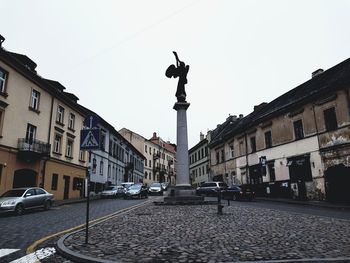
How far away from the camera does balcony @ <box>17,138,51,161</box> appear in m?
21.1

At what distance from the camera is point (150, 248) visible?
5824mm

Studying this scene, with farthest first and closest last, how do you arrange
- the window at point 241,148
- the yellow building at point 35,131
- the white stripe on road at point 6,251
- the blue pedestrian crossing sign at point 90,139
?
the window at point 241,148 → the yellow building at point 35,131 → the blue pedestrian crossing sign at point 90,139 → the white stripe on road at point 6,251

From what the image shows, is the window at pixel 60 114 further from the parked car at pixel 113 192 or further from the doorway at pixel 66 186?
the parked car at pixel 113 192

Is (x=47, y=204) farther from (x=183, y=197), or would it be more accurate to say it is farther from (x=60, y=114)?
(x=60, y=114)

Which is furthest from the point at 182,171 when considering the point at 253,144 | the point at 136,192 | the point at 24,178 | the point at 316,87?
the point at 253,144

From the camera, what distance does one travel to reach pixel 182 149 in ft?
62.8

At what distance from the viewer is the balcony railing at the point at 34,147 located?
829 inches

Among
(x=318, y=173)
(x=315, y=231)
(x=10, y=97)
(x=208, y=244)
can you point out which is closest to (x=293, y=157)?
(x=318, y=173)

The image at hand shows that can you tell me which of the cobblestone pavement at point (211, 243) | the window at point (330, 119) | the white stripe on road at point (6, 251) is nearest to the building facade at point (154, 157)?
the window at point (330, 119)

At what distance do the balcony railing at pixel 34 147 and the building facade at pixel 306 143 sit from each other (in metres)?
18.0

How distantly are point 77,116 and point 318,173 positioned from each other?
24.6 m

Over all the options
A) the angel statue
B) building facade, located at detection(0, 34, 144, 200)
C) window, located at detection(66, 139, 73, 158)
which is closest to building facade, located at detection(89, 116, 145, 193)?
building facade, located at detection(0, 34, 144, 200)

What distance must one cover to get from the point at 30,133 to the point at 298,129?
2328 centimetres

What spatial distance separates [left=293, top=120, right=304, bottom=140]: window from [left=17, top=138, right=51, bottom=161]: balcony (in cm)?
2191
